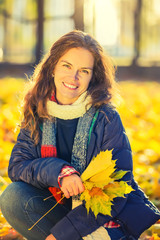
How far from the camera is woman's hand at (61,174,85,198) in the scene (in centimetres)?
192

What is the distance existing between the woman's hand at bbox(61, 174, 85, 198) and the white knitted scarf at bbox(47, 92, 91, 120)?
40 cm

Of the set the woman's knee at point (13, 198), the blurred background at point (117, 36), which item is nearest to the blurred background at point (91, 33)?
the blurred background at point (117, 36)

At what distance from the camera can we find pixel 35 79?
2510 millimetres

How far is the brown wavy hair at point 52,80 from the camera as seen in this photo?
225cm

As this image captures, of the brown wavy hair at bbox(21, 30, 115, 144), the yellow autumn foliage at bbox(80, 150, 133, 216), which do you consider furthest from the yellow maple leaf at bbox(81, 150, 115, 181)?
the brown wavy hair at bbox(21, 30, 115, 144)

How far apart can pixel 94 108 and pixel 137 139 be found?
2.01 meters

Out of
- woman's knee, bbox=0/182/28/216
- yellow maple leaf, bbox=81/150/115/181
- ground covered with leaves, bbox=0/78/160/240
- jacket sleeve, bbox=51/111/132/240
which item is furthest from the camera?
ground covered with leaves, bbox=0/78/160/240

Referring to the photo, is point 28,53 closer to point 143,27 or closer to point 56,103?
point 143,27

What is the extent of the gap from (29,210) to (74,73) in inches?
28.5

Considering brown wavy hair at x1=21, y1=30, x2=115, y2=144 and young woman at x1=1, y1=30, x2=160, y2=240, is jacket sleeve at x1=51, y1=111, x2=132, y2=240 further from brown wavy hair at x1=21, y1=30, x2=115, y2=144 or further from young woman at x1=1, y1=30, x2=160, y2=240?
brown wavy hair at x1=21, y1=30, x2=115, y2=144

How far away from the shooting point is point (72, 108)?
2.22 meters

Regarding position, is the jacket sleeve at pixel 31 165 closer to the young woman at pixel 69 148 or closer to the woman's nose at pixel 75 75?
the young woman at pixel 69 148

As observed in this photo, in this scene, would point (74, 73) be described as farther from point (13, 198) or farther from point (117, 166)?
Answer: point (13, 198)

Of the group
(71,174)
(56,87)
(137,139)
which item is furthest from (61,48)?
(137,139)
